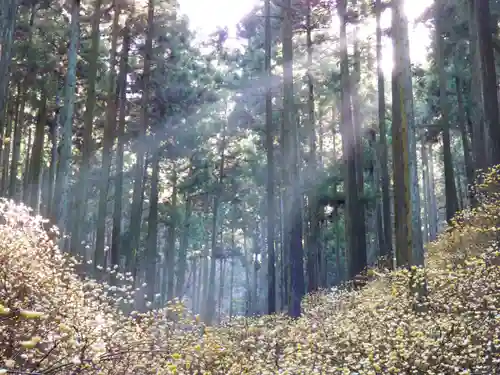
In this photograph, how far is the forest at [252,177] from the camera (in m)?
5.56

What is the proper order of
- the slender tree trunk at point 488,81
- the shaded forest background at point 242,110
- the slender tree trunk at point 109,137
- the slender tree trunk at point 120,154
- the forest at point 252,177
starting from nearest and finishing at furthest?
1. the forest at point 252,177
2. the slender tree trunk at point 488,81
3. the shaded forest background at point 242,110
4. the slender tree trunk at point 109,137
5. the slender tree trunk at point 120,154

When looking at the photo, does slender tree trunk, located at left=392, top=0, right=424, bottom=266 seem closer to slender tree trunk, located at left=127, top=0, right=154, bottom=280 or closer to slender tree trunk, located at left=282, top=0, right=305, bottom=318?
slender tree trunk, located at left=282, top=0, right=305, bottom=318

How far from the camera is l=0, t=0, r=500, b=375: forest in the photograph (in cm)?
556

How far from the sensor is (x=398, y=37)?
31.4 ft

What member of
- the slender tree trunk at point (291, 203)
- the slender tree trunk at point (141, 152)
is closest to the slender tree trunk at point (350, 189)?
the slender tree trunk at point (291, 203)

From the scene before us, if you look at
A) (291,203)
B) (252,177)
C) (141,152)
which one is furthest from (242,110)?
(291,203)

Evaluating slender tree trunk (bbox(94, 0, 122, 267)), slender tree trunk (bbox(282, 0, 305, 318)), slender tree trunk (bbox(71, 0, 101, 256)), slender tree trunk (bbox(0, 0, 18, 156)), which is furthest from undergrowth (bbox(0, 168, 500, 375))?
slender tree trunk (bbox(94, 0, 122, 267))

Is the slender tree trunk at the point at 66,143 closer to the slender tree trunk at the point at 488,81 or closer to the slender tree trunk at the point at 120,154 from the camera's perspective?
the slender tree trunk at the point at 120,154

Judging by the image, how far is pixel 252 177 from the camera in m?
31.6

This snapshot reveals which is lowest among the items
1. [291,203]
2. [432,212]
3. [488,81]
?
[291,203]

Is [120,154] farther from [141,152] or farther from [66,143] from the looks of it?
[66,143]

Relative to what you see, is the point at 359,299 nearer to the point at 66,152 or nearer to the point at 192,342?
the point at 192,342

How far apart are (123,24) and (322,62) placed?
30.9 feet

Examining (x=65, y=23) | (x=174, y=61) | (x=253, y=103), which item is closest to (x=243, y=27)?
(x=253, y=103)
